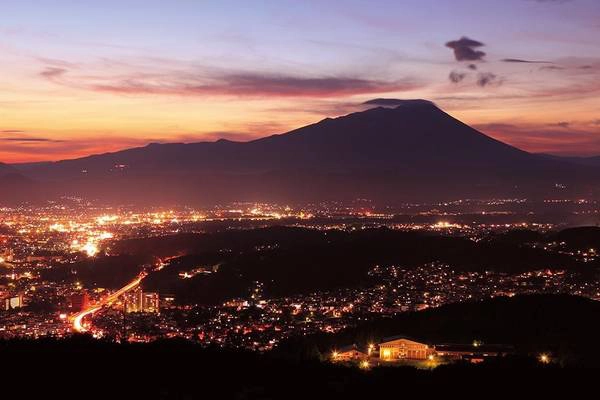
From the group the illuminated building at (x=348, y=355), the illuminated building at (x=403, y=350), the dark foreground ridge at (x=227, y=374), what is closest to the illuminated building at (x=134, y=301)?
the dark foreground ridge at (x=227, y=374)

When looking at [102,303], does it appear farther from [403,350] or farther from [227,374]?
[227,374]

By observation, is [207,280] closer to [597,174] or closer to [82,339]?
[82,339]

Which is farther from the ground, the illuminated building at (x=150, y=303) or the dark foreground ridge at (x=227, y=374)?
the dark foreground ridge at (x=227, y=374)

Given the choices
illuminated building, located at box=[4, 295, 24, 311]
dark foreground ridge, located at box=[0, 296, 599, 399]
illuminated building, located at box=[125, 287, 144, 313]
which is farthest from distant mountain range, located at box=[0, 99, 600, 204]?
dark foreground ridge, located at box=[0, 296, 599, 399]

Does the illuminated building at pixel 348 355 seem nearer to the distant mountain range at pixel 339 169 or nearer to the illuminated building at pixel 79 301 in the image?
the illuminated building at pixel 79 301

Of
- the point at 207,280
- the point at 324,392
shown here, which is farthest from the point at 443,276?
the point at 324,392

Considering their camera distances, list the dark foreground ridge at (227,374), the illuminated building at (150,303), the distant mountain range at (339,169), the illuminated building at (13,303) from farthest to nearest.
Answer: the distant mountain range at (339,169)
the illuminated building at (13,303)
the illuminated building at (150,303)
the dark foreground ridge at (227,374)

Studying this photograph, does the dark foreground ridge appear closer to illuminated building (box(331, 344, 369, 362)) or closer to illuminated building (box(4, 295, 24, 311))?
illuminated building (box(331, 344, 369, 362))

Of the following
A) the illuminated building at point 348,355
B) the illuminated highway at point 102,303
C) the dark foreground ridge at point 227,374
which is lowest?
the illuminated highway at point 102,303
